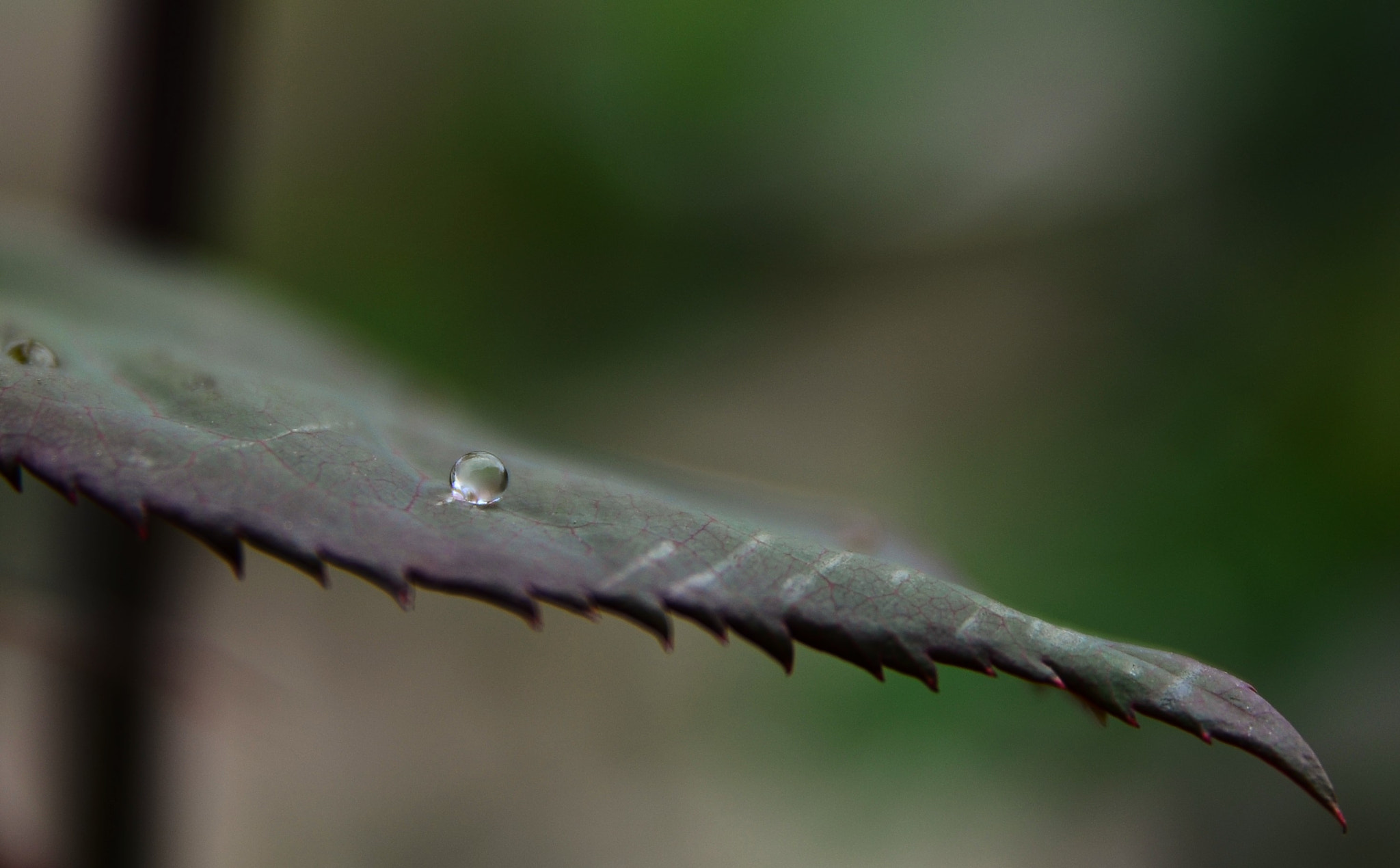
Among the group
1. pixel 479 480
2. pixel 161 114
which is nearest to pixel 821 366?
pixel 161 114

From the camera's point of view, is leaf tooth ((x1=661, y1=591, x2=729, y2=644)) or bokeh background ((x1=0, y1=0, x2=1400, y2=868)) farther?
bokeh background ((x1=0, y1=0, x2=1400, y2=868))

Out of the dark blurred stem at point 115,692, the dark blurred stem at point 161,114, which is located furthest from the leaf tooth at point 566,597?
the dark blurred stem at point 161,114

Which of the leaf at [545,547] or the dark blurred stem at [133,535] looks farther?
the dark blurred stem at [133,535]

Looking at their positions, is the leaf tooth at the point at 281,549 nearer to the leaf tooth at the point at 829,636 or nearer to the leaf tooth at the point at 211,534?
the leaf tooth at the point at 211,534

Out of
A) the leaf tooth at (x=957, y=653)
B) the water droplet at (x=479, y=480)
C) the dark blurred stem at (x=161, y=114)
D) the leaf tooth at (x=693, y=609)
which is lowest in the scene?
the leaf tooth at (x=957, y=653)

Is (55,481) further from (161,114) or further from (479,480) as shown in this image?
(161,114)

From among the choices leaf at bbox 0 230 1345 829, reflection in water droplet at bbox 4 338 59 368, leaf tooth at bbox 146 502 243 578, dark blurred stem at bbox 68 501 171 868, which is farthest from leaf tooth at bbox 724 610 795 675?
dark blurred stem at bbox 68 501 171 868

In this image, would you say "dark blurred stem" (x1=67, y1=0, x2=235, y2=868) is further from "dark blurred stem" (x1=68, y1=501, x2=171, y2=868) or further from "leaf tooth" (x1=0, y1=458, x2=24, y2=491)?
"leaf tooth" (x1=0, y1=458, x2=24, y2=491)

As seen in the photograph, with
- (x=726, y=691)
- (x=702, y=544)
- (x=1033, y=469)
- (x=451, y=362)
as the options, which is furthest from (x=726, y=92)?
(x=702, y=544)

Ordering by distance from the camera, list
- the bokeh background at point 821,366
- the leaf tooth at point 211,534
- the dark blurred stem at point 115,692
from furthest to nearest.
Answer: the bokeh background at point 821,366 → the dark blurred stem at point 115,692 → the leaf tooth at point 211,534
